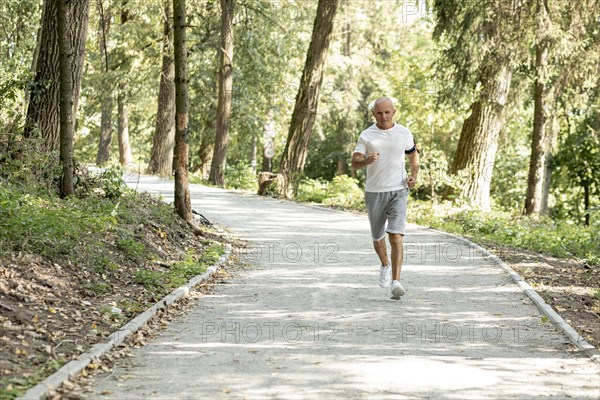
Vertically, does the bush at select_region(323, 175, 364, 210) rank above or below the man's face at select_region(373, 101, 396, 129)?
below

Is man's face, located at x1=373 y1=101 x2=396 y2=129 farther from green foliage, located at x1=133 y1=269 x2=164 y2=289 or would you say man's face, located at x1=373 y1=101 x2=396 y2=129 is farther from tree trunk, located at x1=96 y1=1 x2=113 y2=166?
tree trunk, located at x1=96 y1=1 x2=113 y2=166

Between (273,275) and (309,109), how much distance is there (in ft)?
42.3

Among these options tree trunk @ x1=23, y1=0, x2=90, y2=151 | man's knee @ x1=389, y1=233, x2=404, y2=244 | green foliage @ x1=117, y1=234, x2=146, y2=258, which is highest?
tree trunk @ x1=23, y1=0, x2=90, y2=151

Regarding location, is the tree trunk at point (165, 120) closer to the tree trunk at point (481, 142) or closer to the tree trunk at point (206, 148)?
the tree trunk at point (206, 148)

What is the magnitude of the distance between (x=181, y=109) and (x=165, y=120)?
17986 millimetres

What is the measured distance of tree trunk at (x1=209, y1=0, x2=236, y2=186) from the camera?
27.5 m

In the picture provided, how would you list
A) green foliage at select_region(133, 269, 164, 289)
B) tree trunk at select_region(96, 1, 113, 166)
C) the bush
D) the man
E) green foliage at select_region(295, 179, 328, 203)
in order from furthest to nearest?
tree trunk at select_region(96, 1, 113, 166) → green foliage at select_region(295, 179, 328, 203) → the bush → green foliage at select_region(133, 269, 164, 289) → the man

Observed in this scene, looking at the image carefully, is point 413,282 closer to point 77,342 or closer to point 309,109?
point 77,342

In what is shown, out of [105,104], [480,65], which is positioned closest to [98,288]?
[480,65]

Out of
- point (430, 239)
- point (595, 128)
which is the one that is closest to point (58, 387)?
point (430, 239)

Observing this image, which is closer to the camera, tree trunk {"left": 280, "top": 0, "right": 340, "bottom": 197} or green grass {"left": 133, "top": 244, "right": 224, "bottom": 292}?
green grass {"left": 133, "top": 244, "right": 224, "bottom": 292}

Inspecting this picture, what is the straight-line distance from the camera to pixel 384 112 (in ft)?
→ 29.9

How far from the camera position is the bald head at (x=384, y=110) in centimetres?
911

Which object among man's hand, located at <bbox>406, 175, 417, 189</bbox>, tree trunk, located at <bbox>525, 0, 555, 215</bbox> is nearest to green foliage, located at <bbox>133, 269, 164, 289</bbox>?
man's hand, located at <bbox>406, 175, 417, 189</bbox>
